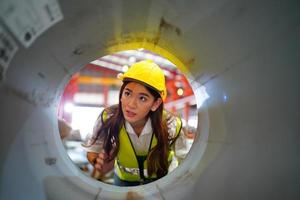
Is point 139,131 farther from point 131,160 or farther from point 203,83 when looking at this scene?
point 203,83

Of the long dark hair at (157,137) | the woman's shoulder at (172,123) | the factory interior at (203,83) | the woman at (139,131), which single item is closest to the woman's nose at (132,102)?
the woman at (139,131)

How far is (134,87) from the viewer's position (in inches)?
46.2

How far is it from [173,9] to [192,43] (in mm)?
Result: 84

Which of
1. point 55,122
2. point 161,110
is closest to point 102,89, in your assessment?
point 161,110

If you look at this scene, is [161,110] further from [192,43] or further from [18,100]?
[18,100]

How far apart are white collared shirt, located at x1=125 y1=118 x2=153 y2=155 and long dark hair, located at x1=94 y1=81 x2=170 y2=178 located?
27mm

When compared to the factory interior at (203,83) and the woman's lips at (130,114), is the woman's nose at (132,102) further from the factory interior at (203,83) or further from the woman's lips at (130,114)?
the factory interior at (203,83)

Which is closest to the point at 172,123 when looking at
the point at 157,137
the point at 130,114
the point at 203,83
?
the point at 157,137

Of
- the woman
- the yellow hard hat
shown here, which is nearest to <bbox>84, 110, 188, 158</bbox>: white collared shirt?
the woman

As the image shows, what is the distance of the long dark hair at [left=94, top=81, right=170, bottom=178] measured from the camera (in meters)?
1.30

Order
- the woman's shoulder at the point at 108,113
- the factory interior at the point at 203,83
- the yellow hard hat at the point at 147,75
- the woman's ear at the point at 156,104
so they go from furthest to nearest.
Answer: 1. the woman's shoulder at the point at 108,113
2. the woman's ear at the point at 156,104
3. the yellow hard hat at the point at 147,75
4. the factory interior at the point at 203,83

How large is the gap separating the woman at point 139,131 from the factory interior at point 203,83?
0.63 m

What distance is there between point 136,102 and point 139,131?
19 centimetres

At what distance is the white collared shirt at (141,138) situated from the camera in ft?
4.32
